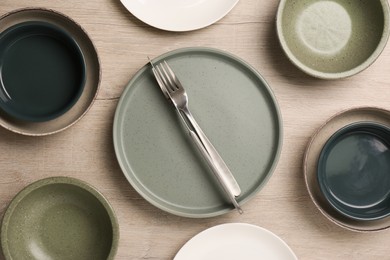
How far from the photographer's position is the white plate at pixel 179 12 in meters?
1.24

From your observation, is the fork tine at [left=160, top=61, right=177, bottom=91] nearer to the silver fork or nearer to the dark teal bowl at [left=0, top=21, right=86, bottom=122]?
the silver fork

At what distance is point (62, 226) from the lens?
1251mm

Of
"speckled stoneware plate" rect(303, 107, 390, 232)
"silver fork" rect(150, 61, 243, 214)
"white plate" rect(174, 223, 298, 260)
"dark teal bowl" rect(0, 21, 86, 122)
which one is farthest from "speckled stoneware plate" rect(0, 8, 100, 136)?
"speckled stoneware plate" rect(303, 107, 390, 232)

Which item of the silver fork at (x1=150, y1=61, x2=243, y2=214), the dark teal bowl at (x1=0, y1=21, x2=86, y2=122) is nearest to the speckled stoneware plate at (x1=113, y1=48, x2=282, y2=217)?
the silver fork at (x1=150, y1=61, x2=243, y2=214)

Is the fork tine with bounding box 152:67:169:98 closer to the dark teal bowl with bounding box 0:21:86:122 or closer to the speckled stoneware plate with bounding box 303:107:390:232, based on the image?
the dark teal bowl with bounding box 0:21:86:122

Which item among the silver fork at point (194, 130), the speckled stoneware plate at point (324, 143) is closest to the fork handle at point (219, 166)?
the silver fork at point (194, 130)

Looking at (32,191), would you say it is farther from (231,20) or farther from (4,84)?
(231,20)

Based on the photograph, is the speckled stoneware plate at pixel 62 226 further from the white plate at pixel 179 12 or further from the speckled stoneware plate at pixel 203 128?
the white plate at pixel 179 12

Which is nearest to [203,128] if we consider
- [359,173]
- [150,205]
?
[150,205]

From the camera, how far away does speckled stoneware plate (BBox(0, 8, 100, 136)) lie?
121 cm

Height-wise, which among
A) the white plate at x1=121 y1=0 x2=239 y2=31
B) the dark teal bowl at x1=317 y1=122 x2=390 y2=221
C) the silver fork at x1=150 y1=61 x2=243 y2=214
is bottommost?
the dark teal bowl at x1=317 y1=122 x2=390 y2=221

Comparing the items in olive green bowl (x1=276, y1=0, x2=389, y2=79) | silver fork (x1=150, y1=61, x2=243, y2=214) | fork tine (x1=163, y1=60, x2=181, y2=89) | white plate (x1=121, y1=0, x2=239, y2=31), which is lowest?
silver fork (x1=150, y1=61, x2=243, y2=214)

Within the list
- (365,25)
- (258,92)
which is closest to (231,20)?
(258,92)

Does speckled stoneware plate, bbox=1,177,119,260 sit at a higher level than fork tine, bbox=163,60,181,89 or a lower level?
lower
